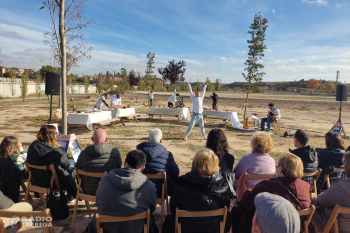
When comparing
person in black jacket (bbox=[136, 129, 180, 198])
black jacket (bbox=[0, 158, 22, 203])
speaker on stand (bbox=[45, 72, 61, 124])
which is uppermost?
speaker on stand (bbox=[45, 72, 61, 124])

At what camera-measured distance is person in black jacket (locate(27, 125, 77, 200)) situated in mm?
3240

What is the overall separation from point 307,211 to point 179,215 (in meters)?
1.19

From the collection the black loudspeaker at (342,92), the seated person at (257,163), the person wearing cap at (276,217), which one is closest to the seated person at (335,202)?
the seated person at (257,163)

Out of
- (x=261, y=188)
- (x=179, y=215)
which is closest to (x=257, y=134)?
(x=261, y=188)

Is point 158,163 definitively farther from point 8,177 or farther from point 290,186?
point 8,177

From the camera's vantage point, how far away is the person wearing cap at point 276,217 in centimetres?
143

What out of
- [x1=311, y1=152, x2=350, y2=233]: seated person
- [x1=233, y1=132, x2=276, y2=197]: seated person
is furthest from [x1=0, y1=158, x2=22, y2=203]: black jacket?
[x1=311, y1=152, x2=350, y2=233]: seated person

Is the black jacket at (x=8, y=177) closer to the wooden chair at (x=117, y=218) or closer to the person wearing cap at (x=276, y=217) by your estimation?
the wooden chair at (x=117, y=218)

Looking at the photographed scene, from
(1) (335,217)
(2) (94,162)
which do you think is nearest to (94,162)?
(2) (94,162)

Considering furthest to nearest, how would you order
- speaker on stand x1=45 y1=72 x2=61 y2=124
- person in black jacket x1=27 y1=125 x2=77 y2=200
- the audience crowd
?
speaker on stand x1=45 y1=72 x2=61 y2=124, person in black jacket x1=27 y1=125 x2=77 y2=200, the audience crowd

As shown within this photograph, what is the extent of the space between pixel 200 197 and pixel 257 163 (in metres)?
1.21

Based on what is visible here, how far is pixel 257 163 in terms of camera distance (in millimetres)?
3066

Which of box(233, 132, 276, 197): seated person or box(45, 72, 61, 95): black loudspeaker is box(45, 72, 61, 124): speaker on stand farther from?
box(233, 132, 276, 197): seated person

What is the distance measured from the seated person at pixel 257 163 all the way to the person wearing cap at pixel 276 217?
5.11ft
